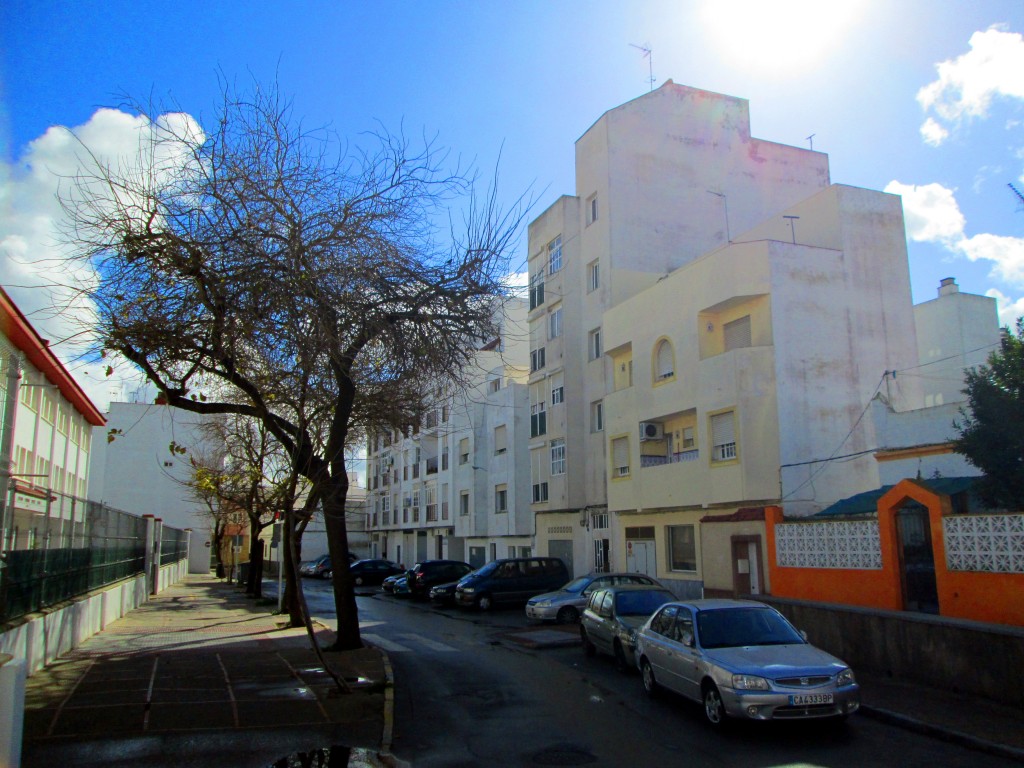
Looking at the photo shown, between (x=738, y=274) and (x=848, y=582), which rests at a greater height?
(x=738, y=274)

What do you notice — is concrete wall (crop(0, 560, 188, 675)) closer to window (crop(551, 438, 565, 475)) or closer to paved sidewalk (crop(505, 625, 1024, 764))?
paved sidewalk (crop(505, 625, 1024, 764))

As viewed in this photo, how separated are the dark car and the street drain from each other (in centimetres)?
3774

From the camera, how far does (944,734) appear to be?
8859 millimetres

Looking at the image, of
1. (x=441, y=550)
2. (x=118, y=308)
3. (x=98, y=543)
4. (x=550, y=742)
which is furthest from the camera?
(x=441, y=550)

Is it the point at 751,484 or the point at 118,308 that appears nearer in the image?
the point at 118,308

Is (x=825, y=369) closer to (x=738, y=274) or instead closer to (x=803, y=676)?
(x=738, y=274)

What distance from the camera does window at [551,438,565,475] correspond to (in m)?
34.3

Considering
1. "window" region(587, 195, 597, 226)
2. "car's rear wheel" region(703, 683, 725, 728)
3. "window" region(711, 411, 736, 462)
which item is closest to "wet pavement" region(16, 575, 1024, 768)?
"car's rear wheel" region(703, 683, 725, 728)

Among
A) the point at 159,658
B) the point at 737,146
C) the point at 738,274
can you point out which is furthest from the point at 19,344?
the point at 737,146

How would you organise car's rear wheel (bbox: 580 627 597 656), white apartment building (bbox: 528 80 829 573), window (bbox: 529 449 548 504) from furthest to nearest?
window (bbox: 529 449 548 504) → white apartment building (bbox: 528 80 829 573) → car's rear wheel (bbox: 580 627 597 656)

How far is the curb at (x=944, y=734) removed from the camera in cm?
809

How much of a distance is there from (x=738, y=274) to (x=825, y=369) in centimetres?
365

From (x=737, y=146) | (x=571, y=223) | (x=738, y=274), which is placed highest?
(x=737, y=146)

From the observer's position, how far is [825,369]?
22953mm
